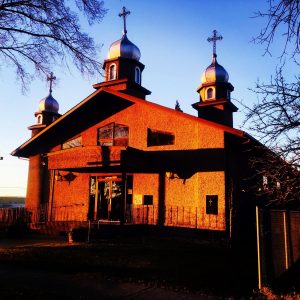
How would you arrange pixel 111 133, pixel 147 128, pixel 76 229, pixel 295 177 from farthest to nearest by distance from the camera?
pixel 111 133, pixel 147 128, pixel 76 229, pixel 295 177

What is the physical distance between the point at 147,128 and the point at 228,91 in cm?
952

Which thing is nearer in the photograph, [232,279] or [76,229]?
[232,279]

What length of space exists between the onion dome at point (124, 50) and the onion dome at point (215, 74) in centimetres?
502

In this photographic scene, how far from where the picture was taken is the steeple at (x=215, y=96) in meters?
25.3

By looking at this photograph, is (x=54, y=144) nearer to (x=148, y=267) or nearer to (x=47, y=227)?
(x=47, y=227)

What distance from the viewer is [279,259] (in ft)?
28.6

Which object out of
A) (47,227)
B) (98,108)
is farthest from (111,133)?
(47,227)

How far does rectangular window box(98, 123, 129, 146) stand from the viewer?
2034 centimetres

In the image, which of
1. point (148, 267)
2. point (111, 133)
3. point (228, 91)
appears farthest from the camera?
point (228, 91)

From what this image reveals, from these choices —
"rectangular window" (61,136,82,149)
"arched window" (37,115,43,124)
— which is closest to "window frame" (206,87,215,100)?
"rectangular window" (61,136,82,149)

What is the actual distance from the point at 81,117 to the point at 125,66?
15.4 ft

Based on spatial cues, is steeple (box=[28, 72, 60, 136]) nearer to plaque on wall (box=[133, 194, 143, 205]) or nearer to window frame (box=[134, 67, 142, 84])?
window frame (box=[134, 67, 142, 84])

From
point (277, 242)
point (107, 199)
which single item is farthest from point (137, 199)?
point (277, 242)

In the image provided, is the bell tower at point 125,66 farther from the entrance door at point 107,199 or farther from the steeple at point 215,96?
the entrance door at point 107,199
